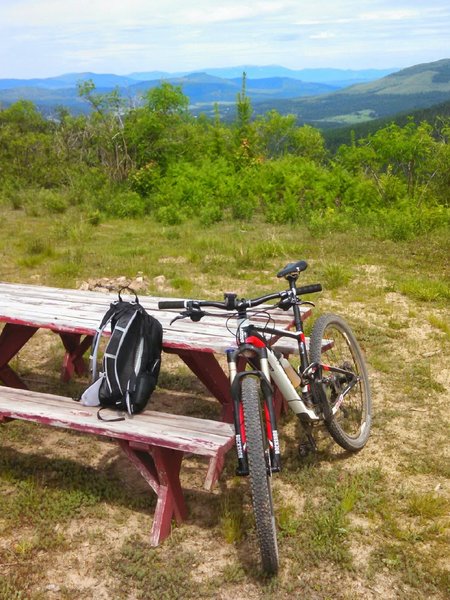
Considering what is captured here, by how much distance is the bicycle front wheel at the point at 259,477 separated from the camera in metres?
2.70

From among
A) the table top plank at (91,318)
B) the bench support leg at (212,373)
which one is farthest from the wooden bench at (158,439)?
the bench support leg at (212,373)

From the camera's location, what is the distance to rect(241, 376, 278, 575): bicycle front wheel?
2695 millimetres

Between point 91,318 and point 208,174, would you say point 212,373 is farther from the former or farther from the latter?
point 208,174

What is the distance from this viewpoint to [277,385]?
330 centimetres

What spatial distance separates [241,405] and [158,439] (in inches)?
18.0

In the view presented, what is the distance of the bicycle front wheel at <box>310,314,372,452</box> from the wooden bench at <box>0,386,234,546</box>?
749 mm

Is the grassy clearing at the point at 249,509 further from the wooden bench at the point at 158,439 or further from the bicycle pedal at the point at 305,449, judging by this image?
the wooden bench at the point at 158,439

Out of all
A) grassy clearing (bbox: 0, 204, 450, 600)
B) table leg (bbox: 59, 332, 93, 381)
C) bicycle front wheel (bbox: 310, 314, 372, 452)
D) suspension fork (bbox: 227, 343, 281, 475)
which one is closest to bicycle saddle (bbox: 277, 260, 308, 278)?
bicycle front wheel (bbox: 310, 314, 372, 452)

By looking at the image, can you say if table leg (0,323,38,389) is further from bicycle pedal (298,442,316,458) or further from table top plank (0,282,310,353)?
bicycle pedal (298,442,316,458)

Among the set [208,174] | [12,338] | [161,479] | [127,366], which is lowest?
[208,174]

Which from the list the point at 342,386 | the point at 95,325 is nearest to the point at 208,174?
the point at 95,325

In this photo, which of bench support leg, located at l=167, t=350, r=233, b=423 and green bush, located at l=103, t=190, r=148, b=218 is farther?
green bush, located at l=103, t=190, r=148, b=218

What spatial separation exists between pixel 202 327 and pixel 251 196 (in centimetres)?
1019

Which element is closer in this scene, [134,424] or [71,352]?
[134,424]
